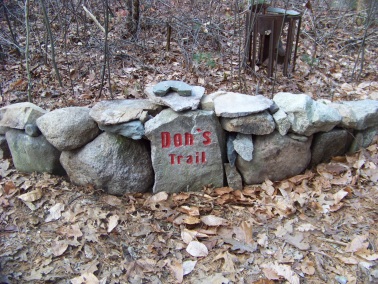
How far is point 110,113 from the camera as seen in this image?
278cm

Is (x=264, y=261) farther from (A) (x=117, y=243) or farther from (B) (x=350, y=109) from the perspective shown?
(B) (x=350, y=109)

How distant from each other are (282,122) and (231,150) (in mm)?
474

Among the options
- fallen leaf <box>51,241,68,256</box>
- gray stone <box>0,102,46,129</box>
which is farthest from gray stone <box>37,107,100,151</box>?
fallen leaf <box>51,241,68,256</box>

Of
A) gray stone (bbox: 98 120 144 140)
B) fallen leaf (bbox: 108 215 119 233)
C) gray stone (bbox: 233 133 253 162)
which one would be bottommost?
fallen leaf (bbox: 108 215 119 233)

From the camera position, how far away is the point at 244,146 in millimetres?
2869

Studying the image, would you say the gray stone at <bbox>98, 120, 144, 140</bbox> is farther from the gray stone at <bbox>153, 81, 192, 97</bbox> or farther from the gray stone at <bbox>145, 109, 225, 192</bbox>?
the gray stone at <bbox>153, 81, 192, 97</bbox>

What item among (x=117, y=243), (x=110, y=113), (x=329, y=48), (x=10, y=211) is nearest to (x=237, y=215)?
(x=117, y=243)

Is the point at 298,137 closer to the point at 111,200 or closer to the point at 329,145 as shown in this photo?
the point at 329,145

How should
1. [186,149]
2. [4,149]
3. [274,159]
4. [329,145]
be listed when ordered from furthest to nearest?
[4,149] < [329,145] < [274,159] < [186,149]

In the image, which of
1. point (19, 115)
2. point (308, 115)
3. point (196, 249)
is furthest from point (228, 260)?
point (19, 115)

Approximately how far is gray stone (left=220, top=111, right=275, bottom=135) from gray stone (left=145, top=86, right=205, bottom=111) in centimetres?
30

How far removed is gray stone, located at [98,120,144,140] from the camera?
2748 mm

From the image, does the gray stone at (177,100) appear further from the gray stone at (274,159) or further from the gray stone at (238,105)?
the gray stone at (274,159)

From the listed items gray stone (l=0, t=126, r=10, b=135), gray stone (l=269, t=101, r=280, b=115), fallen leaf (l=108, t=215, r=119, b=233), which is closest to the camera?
fallen leaf (l=108, t=215, r=119, b=233)
